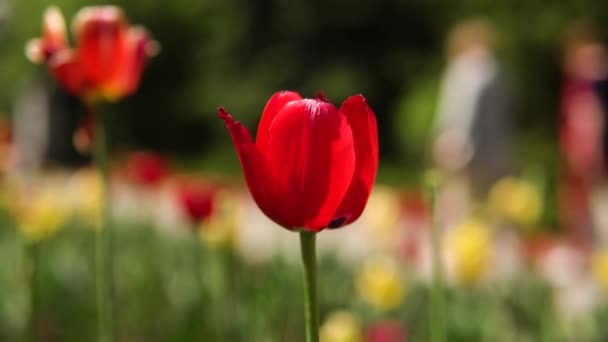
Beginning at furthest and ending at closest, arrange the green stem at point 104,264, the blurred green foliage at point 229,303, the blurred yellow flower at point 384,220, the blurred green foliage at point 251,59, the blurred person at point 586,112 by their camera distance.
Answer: the blurred green foliage at point 251,59 → the blurred person at point 586,112 → the blurred yellow flower at point 384,220 → the blurred green foliage at point 229,303 → the green stem at point 104,264

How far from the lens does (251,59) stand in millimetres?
17500

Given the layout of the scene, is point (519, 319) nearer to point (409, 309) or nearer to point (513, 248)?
point (409, 309)

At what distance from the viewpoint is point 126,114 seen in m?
16.7

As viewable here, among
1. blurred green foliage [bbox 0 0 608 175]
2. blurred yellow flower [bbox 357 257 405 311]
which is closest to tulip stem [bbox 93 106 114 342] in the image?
blurred yellow flower [bbox 357 257 405 311]

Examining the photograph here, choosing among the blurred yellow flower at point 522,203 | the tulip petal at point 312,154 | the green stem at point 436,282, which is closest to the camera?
the tulip petal at point 312,154

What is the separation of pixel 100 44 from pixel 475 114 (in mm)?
3912

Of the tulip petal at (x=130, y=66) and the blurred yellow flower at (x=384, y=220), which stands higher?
the tulip petal at (x=130, y=66)

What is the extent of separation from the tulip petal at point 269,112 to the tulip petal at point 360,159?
0.23 ft

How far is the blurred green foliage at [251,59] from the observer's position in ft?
49.4

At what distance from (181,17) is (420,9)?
14.3ft

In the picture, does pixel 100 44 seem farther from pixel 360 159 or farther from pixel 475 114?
pixel 475 114

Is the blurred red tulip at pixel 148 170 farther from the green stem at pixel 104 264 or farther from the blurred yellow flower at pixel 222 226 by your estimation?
the green stem at pixel 104 264

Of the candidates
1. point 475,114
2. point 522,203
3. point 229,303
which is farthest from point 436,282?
point 475,114

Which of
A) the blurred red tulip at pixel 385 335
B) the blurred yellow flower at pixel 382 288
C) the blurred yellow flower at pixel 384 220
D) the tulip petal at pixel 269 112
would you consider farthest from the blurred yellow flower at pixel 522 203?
the tulip petal at pixel 269 112
